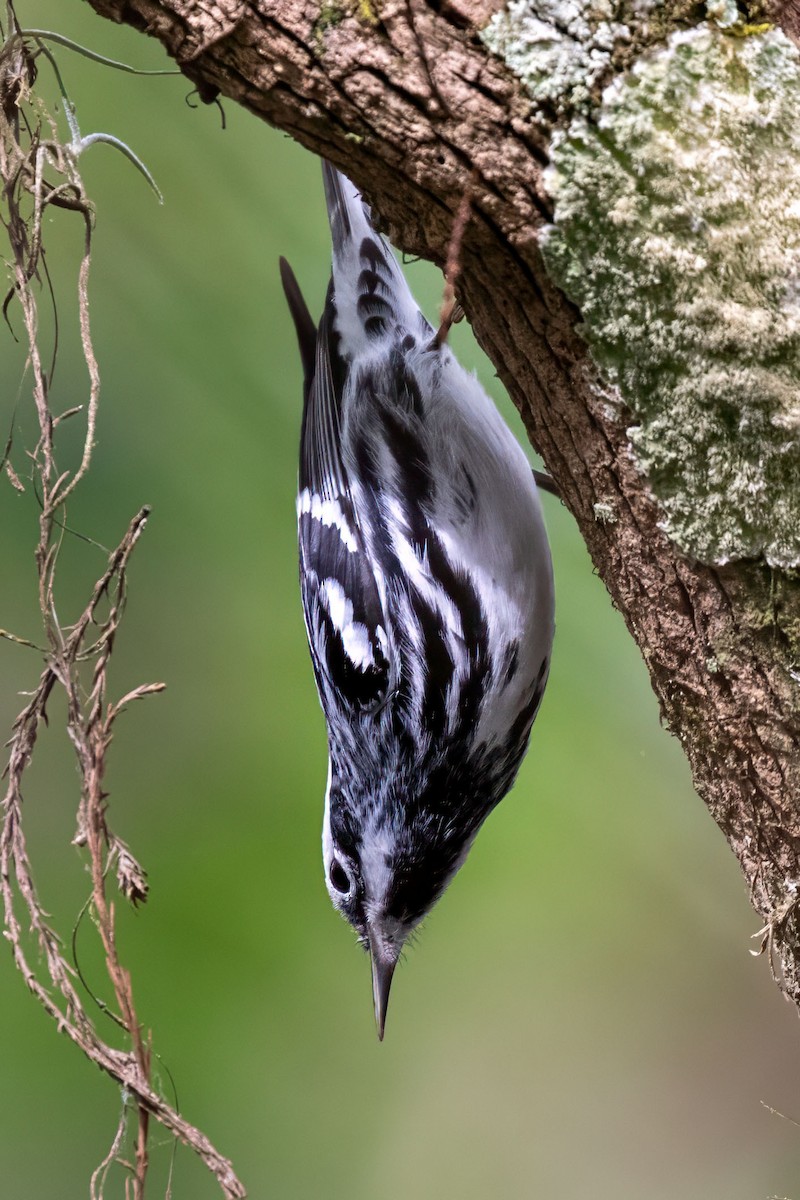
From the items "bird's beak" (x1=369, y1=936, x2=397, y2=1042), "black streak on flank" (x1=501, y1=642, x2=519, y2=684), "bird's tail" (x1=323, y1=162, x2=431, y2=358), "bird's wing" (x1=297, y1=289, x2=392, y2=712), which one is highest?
"bird's tail" (x1=323, y1=162, x2=431, y2=358)

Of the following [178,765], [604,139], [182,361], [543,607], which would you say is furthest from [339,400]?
[178,765]

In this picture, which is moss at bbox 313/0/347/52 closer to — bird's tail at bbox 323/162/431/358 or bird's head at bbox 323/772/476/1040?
bird's tail at bbox 323/162/431/358

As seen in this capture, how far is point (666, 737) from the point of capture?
2938 millimetres

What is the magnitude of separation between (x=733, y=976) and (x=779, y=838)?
2218 mm

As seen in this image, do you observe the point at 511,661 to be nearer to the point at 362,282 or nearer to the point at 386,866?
the point at 386,866

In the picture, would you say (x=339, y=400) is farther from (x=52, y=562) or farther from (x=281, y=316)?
(x=281, y=316)

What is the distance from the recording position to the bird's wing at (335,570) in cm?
161

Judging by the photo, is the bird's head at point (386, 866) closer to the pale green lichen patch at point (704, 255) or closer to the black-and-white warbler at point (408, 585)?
the black-and-white warbler at point (408, 585)

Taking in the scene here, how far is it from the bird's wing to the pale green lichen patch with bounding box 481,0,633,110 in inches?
33.1

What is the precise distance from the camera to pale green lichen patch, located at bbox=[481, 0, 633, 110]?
868 millimetres

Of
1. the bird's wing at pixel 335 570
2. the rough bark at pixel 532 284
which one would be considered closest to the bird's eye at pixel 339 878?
the bird's wing at pixel 335 570

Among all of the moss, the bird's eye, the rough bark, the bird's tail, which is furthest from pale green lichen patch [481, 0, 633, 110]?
the bird's eye

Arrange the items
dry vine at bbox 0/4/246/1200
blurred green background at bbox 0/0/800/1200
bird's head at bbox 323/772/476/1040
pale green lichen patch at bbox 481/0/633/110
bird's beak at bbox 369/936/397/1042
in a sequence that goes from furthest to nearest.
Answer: blurred green background at bbox 0/0/800/1200, bird's beak at bbox 369/936/397/1042, bird's head at bbox 323/772/476/1040, dry vine at bbox 0/4/246/1200, pale green lichen patch at bbox 481/0/633/110

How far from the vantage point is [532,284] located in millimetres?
955
